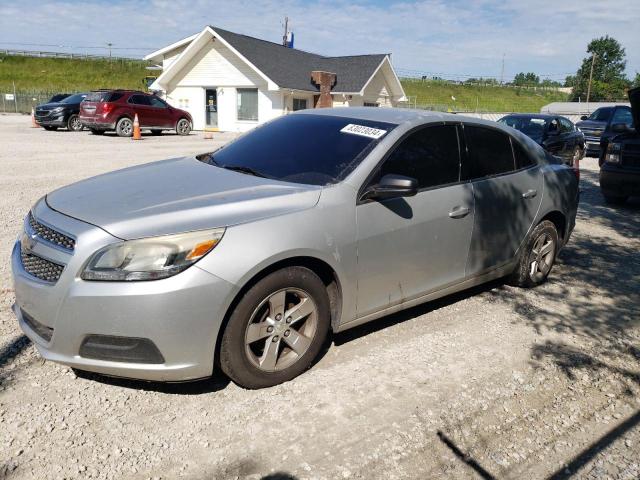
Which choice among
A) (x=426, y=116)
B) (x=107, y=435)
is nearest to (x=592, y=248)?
(x=426, y=116)

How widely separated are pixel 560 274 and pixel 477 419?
324 cm

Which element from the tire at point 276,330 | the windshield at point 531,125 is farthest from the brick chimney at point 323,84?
the tire at point 276,330

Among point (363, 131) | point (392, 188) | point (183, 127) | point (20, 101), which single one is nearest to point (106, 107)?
point (183, 127)

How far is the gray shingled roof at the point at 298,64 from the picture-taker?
28.8 meters

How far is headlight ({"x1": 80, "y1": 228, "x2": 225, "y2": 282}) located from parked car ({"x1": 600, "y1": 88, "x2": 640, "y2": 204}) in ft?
28.0

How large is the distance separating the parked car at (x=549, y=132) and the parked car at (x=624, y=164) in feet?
13.4

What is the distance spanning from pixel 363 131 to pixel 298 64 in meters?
29.9

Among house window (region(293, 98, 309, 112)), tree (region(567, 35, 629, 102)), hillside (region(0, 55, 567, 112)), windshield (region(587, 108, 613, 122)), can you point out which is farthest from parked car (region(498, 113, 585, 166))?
tree (region(567, 35, 629, 102))

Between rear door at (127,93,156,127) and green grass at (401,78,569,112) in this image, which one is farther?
green grass at (401,78,569,112)

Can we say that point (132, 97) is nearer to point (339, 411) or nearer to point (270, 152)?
point (270, 152)

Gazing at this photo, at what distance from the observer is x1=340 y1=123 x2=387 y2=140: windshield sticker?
3934 mm

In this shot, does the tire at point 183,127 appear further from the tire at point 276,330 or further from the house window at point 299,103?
the tire at point 276,330

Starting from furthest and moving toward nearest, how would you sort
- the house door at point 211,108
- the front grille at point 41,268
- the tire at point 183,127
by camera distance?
the house door at point 211,108 < the tire at point 183,127 < the front grille at point 41,268

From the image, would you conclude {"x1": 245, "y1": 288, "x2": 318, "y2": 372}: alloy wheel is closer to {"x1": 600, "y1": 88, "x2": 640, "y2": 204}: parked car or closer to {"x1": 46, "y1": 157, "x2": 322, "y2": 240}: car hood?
{"x1": 46, "y1": 157, "x2": 322, "y2": 240}: car hood
